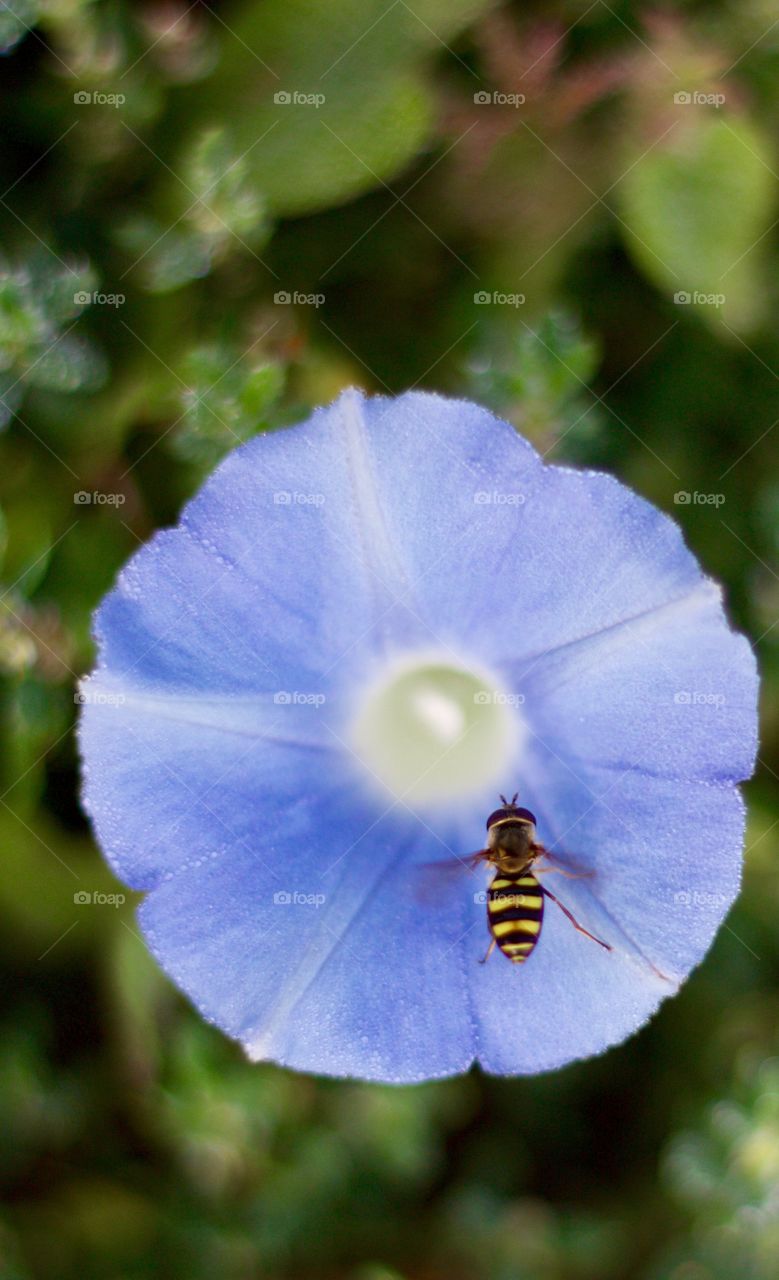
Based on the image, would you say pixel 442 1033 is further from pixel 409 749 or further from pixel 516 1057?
pixel 409 749

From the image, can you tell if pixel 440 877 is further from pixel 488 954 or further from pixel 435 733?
pixel 435 733

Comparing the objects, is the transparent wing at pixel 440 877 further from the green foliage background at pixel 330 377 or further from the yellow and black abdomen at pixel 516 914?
the green foliage background at pixel 330 377

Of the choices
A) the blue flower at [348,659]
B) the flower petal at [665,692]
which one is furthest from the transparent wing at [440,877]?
the flower petal at [665,692]

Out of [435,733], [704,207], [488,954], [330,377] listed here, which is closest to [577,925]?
[488,954]

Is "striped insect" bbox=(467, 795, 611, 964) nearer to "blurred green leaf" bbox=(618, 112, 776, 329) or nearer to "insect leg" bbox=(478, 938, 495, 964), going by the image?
"insect leg" bbox=(478, 938, 495, 964)

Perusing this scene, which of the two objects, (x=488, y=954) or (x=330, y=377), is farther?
(x=330, y=377)

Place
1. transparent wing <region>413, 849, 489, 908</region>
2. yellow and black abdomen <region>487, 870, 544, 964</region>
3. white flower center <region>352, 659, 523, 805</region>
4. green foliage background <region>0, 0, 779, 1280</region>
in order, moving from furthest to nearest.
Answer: green foliage background <region>0, 0, 779, 1280</region>, white flower center <region>352, 659, 523, 805</region>, transparent wing <region>413, 849, 489, 908</region>, yellow and black abdomen <region>487, 870, 544, 964</region>

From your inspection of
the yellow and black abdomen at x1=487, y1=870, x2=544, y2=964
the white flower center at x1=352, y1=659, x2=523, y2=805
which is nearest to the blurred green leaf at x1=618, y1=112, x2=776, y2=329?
the white flower center at x1=352, y1=659, x2=523, y2=805
